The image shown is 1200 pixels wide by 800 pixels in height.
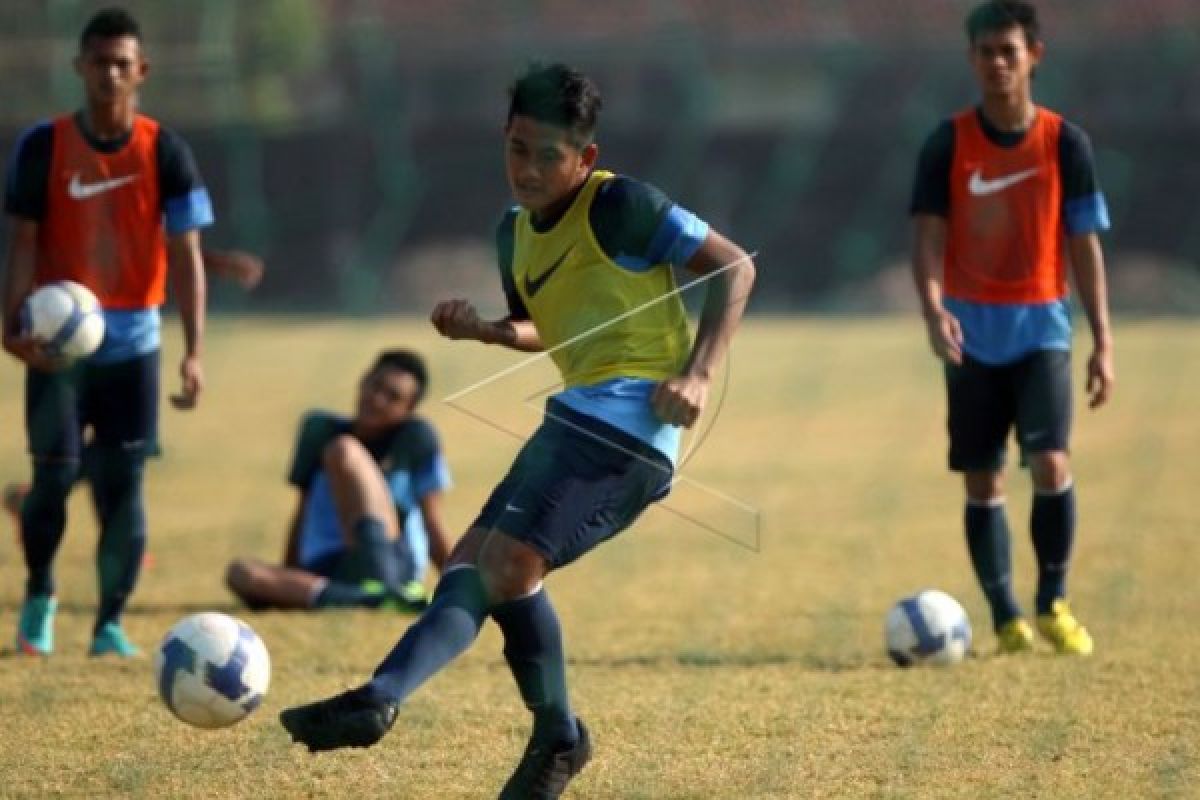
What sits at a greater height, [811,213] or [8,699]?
[8,699]

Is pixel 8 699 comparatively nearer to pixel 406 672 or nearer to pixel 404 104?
A: pixel 406 672

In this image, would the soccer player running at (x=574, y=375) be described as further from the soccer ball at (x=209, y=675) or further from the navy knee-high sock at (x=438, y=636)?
the soccer ball at (x=209, y=675)

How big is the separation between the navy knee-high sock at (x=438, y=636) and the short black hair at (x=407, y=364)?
369cm

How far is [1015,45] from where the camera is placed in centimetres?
646

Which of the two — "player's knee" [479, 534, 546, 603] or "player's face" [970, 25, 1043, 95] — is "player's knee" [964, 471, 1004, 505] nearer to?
"player's face" [970, 25, 1043, 95]

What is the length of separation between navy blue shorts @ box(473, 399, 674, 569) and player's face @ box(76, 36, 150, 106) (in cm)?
250

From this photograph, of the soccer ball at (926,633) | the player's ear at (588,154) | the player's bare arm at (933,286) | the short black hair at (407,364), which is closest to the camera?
the player's ear at (588,154)

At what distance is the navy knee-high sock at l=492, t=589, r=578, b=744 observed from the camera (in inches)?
175

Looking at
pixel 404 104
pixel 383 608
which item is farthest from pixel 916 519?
pixel 404 104

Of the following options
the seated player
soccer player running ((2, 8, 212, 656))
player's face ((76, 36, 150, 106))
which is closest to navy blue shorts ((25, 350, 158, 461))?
soccer player running ((2, 8, 212, 656))

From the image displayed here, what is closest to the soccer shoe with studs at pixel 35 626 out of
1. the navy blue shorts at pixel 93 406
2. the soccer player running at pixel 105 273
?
the soccer player running at pixel 105 273

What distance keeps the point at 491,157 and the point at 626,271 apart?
71.0 ft

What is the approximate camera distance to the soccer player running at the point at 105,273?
645 centimetres

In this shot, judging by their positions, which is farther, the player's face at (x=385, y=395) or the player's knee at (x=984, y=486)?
the player's face at (x=385, y=395)
